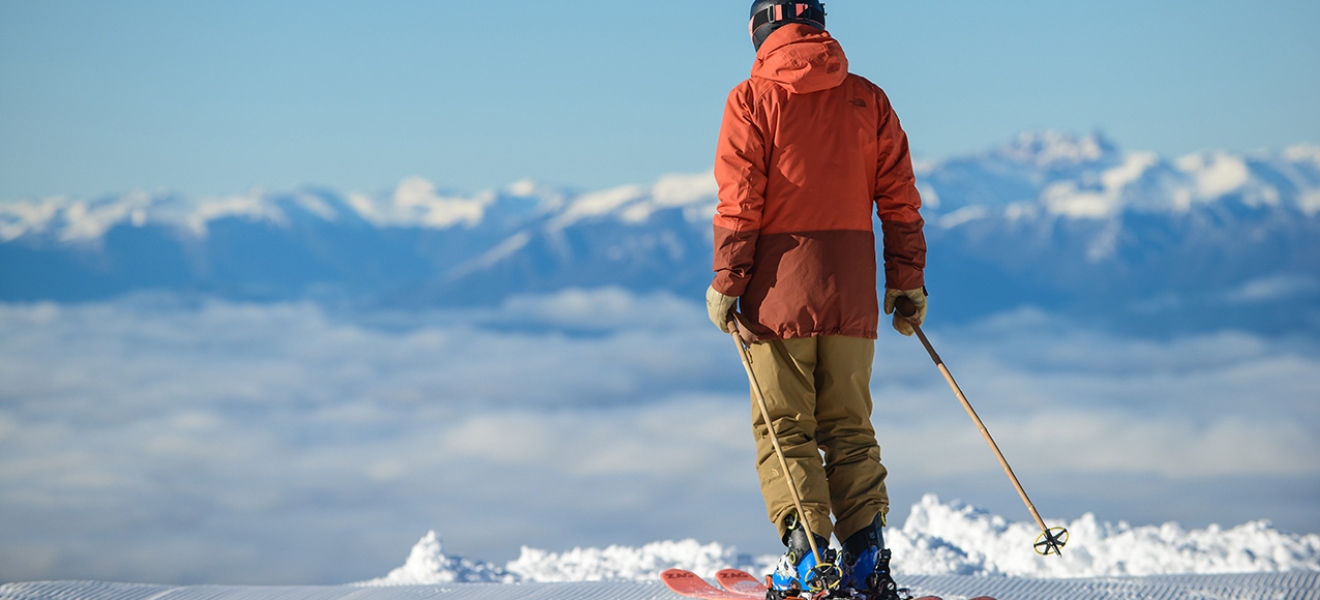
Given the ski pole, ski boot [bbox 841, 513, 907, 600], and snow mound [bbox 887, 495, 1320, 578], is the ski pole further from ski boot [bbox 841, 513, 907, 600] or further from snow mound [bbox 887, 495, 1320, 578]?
snow mound [bbox 887, 495, 1320, 578]

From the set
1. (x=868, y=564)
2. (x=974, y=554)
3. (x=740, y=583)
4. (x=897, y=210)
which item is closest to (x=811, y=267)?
(x=897, y=210)

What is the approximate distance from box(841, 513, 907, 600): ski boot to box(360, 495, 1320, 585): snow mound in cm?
163

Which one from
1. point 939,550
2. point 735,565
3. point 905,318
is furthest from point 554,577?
point 905,318

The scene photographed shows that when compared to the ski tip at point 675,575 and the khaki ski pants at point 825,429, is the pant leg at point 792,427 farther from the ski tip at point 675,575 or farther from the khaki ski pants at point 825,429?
the ski tip at point 675,575

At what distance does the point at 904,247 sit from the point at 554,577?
2738mm

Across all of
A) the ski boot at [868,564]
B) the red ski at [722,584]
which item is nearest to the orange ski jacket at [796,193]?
the ski boot at [868,564]

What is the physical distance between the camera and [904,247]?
10.6 ft

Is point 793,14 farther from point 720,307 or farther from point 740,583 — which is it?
point 740,583

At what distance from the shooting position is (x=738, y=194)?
3035 millimetres

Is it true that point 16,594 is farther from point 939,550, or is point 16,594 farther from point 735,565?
point 939,550

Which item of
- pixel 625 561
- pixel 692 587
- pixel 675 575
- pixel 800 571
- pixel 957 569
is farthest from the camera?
pixel 625 561

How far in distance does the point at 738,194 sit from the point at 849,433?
78 cm

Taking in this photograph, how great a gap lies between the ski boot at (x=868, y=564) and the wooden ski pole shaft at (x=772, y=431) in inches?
5.1

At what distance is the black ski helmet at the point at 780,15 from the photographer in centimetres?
320
